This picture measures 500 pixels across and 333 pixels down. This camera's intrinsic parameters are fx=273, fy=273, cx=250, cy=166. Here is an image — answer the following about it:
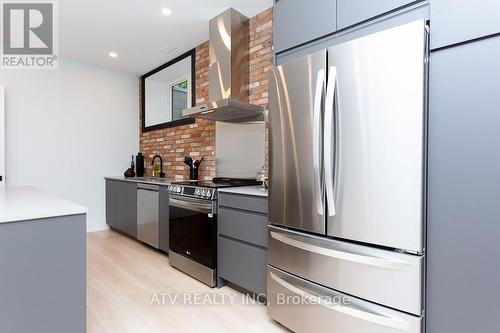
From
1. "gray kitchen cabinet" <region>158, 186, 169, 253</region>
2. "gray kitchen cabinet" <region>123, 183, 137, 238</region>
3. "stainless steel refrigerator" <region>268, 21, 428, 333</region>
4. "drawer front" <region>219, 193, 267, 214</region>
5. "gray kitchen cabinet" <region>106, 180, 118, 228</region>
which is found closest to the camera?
"stainless steel refrigerator" <region>268, 21, 428, 333</region>

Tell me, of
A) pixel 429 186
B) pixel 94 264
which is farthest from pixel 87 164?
pixel 429 186

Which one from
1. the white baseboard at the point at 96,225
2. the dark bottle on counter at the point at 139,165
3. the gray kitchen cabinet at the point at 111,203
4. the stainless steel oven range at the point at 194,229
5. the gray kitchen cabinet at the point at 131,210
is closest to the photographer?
the stainless steel oven range at the point at 194,229

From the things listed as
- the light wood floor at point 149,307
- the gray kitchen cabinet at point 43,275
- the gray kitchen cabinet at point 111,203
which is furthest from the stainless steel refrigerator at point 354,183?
the gray kitchen cabinet at point 111,203

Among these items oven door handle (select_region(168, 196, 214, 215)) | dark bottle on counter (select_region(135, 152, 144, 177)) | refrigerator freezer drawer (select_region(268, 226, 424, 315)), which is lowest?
refrigerator freezer drawer (select_region(268, 226, 424, 315))

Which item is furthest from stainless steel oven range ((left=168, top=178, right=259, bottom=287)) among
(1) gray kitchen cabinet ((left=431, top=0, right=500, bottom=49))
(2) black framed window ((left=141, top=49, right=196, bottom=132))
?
(1) gray kitchen cabinet ((left=431, top=0, right=500, bottom=49))

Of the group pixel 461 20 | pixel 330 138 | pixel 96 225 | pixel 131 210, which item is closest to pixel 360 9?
pixel 461 20

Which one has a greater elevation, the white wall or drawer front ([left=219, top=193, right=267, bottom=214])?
the white wall

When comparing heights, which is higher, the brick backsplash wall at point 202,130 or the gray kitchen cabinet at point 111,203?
the brick backsplash wall at point 202,130

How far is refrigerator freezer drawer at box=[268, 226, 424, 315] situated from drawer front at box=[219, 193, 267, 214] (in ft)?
1.14

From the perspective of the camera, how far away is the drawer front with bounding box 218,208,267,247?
214cm

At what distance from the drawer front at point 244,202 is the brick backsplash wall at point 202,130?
1099 millimetres

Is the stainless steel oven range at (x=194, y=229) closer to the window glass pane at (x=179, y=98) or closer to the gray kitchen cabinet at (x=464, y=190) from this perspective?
the gray kitchen cabinet at (x=464, y=190)

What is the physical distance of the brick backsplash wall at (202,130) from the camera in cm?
296

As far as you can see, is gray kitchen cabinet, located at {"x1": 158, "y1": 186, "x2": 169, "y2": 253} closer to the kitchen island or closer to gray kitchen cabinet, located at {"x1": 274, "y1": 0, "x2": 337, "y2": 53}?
the kitchen island
